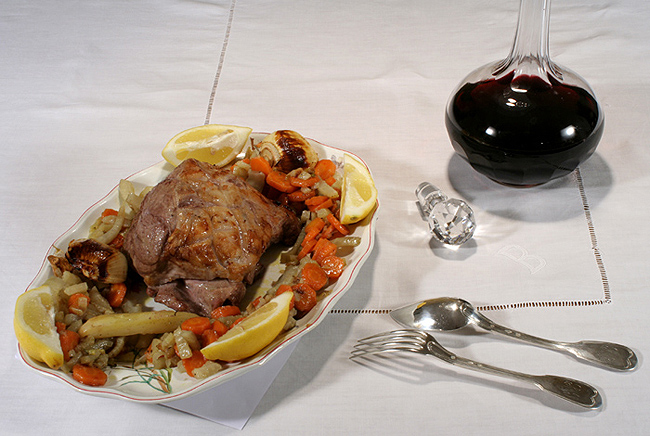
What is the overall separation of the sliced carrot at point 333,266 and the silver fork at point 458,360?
0.26 metres

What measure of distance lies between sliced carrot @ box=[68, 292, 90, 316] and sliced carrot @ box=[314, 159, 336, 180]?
1046mm

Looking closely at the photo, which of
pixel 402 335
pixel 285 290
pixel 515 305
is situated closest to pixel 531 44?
pixel 515 305

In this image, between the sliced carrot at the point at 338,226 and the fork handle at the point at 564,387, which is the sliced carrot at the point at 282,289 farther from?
the fork handle at the point at 564,387

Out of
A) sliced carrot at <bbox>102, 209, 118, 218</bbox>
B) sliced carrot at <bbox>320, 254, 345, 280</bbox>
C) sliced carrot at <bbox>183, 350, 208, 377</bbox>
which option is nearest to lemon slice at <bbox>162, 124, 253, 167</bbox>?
sliced carrot at <bbox>102, 209, 118, 218</bbox>

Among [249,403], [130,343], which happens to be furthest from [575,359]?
[130,343]

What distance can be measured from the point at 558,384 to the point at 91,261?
1677mm

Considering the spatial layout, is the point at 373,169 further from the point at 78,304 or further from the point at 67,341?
the point at 67,341

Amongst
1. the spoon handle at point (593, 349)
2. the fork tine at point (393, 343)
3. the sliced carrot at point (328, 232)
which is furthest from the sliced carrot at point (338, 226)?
the spoon handle at point (593, 349)

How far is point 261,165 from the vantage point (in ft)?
8.11

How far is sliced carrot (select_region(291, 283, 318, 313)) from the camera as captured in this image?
77.6 inches

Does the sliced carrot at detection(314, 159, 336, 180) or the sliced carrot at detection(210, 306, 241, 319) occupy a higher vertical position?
the sliced carrot at detection(314, 159, 336, 180)

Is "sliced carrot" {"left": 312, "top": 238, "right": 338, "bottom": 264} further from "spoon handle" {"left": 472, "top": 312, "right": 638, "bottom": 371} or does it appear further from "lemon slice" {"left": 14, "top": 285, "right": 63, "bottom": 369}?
"lemon slice" {"left": 14, "top": 285, "right": 63, "bottom": 369}

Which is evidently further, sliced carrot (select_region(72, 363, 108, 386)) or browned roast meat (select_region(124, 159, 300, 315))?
browned roast meat (select_region(124, 159, 300, 315))

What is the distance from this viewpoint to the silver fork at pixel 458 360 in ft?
6.03
